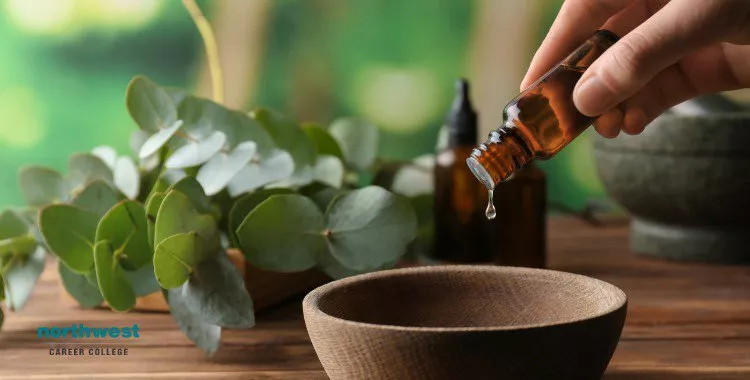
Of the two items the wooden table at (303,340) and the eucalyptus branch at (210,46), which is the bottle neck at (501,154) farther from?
the eucalyptus branch at (210,46)

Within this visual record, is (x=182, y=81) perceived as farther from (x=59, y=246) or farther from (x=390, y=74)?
(x=59, y=246)

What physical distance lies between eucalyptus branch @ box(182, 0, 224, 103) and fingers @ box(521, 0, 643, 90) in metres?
0.71

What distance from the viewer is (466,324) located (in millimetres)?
750

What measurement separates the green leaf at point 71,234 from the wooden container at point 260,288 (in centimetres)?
10

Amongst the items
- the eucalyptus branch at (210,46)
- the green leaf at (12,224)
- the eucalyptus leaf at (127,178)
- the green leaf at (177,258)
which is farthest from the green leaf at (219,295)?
the eucalyptus branch at (210,46)

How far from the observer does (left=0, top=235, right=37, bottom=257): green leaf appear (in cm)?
102

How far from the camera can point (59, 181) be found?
112cm

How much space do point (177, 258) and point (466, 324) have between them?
0.26 m

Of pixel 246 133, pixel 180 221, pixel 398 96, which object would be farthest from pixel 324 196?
pixel 398 96

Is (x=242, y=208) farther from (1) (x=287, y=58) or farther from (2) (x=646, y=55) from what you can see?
(1) (x=287, y=58)

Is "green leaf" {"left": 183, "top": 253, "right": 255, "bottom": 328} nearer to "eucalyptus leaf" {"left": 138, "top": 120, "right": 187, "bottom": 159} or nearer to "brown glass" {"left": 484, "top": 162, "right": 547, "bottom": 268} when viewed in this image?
"eucalyptus leaf" {"left": 138, "top": 120, "right": 187, "bottom": 159}

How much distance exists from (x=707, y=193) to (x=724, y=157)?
0.05 meters

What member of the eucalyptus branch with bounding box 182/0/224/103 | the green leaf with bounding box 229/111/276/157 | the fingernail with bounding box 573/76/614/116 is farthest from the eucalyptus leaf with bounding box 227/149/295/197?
the eucalyptus branch with bounding box 182/0/224/103

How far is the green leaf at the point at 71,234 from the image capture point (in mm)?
881
